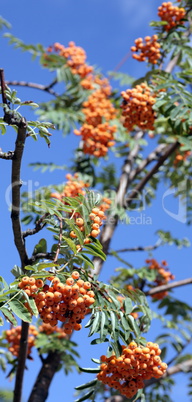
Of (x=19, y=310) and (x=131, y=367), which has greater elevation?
(x=19, y=310)

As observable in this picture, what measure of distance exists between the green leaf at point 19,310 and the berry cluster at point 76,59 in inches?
188

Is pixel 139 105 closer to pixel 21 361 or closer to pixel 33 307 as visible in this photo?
pixel 21 361

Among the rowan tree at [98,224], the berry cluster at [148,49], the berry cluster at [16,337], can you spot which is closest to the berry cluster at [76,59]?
the rowan tree at [98,224]

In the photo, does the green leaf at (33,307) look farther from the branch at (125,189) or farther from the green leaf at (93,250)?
the branch at (125,189)

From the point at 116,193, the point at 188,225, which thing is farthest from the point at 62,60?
the point at 188,225

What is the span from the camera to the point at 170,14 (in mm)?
4754

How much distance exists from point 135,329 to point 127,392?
0.33 metres

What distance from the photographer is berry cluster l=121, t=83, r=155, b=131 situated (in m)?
4.11

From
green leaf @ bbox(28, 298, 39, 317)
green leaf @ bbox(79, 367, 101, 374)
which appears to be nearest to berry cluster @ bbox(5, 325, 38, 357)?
green leaf @ bbox(79, 367, 101, 374)

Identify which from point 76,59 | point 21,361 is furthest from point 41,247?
point 76,59

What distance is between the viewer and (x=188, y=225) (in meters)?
6.46

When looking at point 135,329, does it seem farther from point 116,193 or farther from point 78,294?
point 116,193

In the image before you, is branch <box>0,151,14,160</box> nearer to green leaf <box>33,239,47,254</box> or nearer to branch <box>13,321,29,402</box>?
green leaf <box>33,239,47,254</box>

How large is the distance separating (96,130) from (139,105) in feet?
4.28
